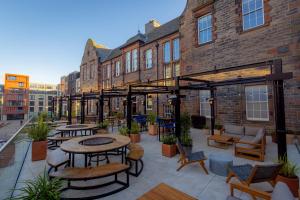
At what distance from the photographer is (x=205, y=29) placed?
10.4m

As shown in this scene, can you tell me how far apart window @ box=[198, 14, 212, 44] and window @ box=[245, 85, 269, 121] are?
4251 millimetres

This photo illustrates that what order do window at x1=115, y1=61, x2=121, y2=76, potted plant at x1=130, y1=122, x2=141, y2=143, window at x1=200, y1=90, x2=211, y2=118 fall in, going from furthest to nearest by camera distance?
window at x1=115, y1=61, x2=121, y2=76, window at x1=200, y1=90, x2=211, y2=118, potted plant at x1=130, y1=122, x2=141, y2=143

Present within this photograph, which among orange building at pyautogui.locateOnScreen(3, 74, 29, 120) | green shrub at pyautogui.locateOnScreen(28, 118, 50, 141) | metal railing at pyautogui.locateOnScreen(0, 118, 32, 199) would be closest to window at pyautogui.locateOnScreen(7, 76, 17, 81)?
orange building at pyautogui.locateOnScreen(3, 74, 29, 120)

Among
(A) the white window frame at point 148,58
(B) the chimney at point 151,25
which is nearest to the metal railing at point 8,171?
(A) the white window frame at point 148,58

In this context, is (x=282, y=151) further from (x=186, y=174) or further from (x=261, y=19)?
(x=261, y=19)

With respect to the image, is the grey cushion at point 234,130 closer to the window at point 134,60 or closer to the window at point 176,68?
the window at point 176,68

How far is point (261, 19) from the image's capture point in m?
8.09

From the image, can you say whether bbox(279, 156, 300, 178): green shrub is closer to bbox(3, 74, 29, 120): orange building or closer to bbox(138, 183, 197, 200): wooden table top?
bbox(138, 183, 197, 200): wooden table top

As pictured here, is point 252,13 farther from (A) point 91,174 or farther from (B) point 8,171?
(B) point 8,171

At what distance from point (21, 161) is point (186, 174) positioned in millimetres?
Answer: 5229

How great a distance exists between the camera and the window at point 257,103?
311 inches

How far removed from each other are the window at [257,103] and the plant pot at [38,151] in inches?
379

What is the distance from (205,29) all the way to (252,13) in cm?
272

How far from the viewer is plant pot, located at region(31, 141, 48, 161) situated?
5125mm
